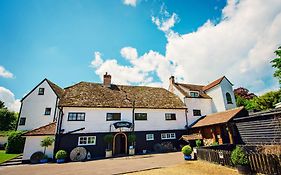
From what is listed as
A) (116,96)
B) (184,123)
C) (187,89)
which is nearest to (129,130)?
(116,96)

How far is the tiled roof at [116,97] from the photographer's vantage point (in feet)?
66.3

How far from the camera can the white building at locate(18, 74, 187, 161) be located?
18.2 metres

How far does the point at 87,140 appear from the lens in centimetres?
1866

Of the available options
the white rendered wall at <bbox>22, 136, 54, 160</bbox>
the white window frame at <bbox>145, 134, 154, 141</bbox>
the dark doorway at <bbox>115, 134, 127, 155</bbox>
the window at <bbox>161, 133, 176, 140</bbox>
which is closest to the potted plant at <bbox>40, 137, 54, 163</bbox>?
the white rendered wall at <bbox>22, 136, 54, 160</bbox>

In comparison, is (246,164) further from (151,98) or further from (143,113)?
(151,98)

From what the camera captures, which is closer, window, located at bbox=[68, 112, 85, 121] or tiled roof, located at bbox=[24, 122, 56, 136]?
tiled roof, located at bbox=[24, 122, 56, 136]

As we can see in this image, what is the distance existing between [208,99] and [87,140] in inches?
803

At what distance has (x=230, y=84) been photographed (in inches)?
1097

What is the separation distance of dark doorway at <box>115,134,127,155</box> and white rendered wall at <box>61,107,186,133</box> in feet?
4.72

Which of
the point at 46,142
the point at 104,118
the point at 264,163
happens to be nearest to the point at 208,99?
the point at 104,118

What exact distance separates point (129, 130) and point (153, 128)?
3.46 meters

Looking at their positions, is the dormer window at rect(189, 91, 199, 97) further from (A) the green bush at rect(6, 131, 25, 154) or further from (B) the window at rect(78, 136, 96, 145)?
(A) the green bush at rect(6, 131, 25, 154)

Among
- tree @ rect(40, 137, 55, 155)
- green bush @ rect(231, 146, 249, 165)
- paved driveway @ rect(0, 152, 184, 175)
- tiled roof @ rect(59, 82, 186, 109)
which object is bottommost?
paved driveway @ rect(0, 152, 184, 175)

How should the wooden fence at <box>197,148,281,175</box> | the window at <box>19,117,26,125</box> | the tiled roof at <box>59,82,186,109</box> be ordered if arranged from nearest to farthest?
1. the wooden fence at <box>197,148,281,175</box>
2. the tiled roof at <box>59,82,186,109</box>
3. the window at <box>19,117,26,125</box>
